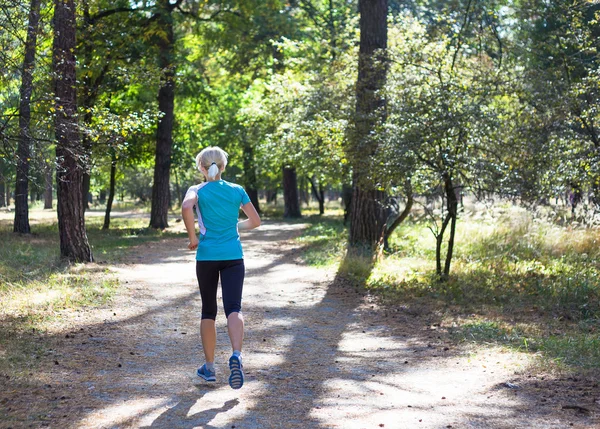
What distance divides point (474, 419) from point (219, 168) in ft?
9.12

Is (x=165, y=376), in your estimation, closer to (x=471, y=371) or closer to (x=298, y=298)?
(x=471, y=371)

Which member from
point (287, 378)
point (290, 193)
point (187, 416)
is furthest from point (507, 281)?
point (290, 193)

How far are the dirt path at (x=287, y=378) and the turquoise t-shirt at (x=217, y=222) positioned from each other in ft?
3.83

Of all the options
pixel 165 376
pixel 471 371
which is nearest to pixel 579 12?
pixel 471 371

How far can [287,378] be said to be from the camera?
645 centimetres

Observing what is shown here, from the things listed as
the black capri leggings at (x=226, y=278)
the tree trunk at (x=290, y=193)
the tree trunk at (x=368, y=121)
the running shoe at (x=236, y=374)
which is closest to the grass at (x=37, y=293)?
the black capri leggings at (x=226, y=278)

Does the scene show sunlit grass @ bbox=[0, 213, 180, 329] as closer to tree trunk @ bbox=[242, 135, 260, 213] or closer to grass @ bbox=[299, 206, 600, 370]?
grass @ bbox=[299, 206, 600, 370]

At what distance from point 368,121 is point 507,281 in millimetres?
3815

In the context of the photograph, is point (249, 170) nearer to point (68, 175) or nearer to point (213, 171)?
point (68, 175)

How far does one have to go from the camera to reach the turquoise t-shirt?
574 cm

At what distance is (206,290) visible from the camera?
19.1 feet

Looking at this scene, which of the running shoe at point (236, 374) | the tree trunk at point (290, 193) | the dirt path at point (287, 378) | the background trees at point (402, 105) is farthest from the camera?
the tree trunk at point (290, 193)

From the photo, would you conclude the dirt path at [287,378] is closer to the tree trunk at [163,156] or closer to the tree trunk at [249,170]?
the tree trunk at [163,156]

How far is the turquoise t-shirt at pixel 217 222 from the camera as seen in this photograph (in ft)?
18.8
